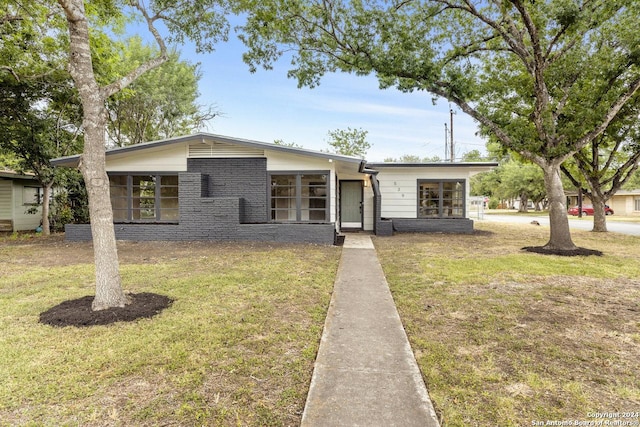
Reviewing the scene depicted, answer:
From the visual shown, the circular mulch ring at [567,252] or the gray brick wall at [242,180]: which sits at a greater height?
the gray brick wall at [242,180]

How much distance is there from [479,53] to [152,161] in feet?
39.9

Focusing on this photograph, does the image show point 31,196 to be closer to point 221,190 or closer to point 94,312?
point 221,190

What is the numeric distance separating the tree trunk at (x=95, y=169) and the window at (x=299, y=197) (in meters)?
7.63

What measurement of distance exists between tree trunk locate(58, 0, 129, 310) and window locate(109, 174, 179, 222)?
8.25 m

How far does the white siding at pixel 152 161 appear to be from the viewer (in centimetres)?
1211

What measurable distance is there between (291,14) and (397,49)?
131 inches

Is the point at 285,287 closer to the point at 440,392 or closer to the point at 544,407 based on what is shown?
the point at 440,392

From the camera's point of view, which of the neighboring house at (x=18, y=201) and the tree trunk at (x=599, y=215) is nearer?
the tree trunk at (x=599, y=215)

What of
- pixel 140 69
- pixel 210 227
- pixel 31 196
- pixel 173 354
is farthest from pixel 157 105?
pixel 173 354

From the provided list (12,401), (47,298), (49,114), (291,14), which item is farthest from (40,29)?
(12,401)

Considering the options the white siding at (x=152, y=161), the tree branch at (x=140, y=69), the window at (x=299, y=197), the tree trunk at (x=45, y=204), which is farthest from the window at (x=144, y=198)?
the tree branch at (x=140, y=69)

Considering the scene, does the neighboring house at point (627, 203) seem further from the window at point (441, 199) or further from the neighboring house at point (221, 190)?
the neighboring house at point (221, 190)

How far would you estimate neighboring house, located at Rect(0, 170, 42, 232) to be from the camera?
15789 millimetres

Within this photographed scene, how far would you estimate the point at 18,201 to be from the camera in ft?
53.5
